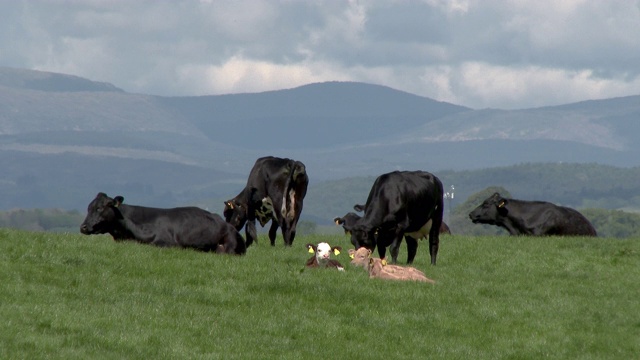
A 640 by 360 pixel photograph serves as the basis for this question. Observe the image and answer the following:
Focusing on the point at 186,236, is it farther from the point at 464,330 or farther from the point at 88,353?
the point at 88,353

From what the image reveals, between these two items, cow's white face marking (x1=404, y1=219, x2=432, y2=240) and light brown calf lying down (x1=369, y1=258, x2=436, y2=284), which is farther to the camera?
cow's white face marking (x1=404, y1=219, x2=432, y2=240)

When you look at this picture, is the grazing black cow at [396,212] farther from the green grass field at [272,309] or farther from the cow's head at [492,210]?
the cow's head at [492,210]

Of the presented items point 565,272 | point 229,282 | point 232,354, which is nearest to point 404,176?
point 565,272

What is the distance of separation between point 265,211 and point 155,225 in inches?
294

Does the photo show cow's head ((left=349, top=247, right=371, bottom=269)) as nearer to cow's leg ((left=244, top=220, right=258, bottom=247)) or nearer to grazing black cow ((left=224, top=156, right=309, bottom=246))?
cow's leg ((left=244, top=220, right=258, bottom=247))

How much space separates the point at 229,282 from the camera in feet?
65.7

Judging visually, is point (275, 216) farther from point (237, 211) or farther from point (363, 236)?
point (363, 236)

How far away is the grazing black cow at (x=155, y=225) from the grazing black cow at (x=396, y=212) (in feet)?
11.2

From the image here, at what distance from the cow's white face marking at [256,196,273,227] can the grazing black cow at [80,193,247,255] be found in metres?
6.69

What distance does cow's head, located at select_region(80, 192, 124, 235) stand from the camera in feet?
78.1


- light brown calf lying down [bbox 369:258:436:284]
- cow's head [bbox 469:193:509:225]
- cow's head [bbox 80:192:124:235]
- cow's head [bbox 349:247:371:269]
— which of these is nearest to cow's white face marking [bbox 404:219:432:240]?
cow's head [bbox 349:247:371:269]

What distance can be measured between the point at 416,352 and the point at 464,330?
6.34 feet

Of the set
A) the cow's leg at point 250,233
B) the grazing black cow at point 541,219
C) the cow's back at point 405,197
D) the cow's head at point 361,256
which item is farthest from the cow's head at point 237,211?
the grazing black cow at point 541,219

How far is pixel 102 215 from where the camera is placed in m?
23.8
